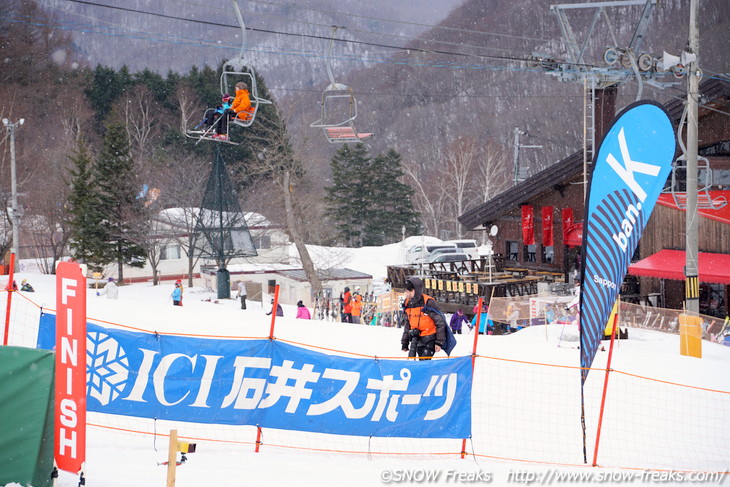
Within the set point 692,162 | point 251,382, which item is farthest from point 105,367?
point 692,162

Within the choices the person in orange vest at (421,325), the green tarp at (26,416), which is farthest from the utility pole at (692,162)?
the green tarp at (26,416)

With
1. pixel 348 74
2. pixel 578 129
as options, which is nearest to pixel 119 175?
pixel 578 129

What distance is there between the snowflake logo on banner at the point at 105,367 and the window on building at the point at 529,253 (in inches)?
1040

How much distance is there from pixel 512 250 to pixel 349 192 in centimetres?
2591

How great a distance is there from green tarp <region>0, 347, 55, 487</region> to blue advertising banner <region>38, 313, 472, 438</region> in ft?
4.98

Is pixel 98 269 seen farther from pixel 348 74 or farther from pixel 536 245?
pixel 348 74

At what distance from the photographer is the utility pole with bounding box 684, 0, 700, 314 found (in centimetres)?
1384

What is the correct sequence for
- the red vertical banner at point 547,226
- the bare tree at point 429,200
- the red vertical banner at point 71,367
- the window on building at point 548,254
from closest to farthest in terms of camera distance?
1. the red vertical banner at point 71,367
2. the red vertical banner at point 547,226
3. the window on building at point 548,254
4. the bare tree at point 429,200

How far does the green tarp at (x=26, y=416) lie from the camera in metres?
5.38

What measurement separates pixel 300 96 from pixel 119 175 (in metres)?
43.9

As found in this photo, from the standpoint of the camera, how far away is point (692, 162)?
14.1 metres

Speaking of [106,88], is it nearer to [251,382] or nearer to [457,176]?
[457,176]

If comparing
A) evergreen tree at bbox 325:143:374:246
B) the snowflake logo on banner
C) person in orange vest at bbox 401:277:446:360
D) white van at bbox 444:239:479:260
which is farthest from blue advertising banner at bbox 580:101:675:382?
evergreen tree at bbox 325:143:374:246

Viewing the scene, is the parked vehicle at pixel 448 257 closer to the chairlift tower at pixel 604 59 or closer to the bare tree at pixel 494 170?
the bare tree at pixel 494 170
